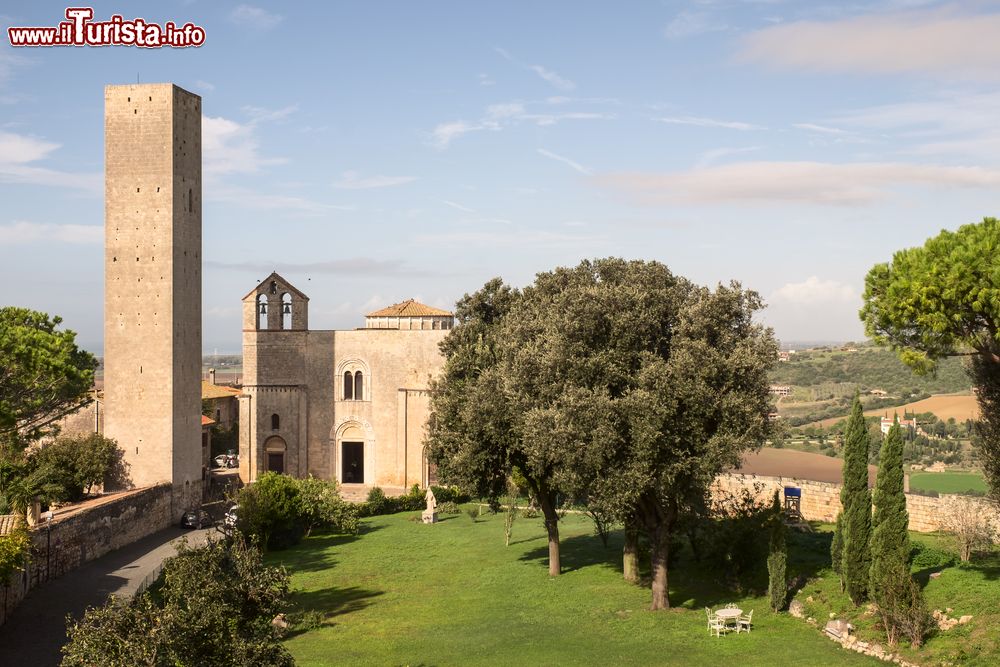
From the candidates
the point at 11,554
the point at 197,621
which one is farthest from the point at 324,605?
the point at 197,621

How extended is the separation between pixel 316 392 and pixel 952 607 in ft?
116

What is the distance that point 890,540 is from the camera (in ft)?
62.5

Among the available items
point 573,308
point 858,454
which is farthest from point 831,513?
point 573,308

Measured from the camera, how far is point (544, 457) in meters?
23.0

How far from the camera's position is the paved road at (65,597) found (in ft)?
65.8

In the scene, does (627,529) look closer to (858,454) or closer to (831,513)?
(858,454)

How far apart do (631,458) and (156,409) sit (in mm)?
24884

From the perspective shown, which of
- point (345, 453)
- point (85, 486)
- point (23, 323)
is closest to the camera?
point (23, 323)

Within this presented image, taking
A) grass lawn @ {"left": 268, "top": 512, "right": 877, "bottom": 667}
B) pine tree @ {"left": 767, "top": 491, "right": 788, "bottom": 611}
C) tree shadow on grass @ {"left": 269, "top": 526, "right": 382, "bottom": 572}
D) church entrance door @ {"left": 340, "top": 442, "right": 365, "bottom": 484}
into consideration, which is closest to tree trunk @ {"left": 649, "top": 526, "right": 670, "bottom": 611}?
grass lawn @ {"left": 268, "top": 512, "right": 877, "bottom": 667}

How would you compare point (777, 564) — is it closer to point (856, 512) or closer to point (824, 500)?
point (856, 512)

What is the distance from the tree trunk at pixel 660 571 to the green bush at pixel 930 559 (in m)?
5.72

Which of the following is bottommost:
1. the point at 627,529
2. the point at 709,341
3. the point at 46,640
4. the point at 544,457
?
the point at 46,640

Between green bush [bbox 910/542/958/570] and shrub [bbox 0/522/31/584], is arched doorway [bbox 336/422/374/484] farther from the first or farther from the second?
green bush [bbox 910/542/958/570]

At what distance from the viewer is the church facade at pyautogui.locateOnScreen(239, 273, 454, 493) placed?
47.5m
